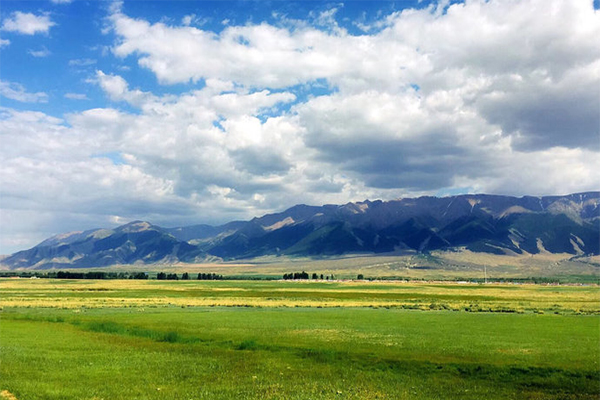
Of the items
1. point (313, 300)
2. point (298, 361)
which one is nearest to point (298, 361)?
point (298, 361)

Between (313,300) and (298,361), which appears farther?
(313,300)

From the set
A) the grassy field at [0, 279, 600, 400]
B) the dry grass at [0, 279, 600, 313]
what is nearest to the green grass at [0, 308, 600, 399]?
the grassy field at [0, 279, 600, 400]

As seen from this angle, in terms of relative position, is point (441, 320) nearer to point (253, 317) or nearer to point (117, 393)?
point (253, 317)

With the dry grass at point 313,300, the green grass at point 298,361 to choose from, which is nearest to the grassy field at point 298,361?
the green grass at point 298,361

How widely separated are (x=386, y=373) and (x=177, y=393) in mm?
14317

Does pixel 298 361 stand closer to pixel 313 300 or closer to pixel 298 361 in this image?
pixel 298 361

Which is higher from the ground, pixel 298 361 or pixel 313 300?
pixel 298 361

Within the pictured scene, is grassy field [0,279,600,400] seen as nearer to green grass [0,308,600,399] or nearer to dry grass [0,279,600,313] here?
green grass [0,308,600,399]

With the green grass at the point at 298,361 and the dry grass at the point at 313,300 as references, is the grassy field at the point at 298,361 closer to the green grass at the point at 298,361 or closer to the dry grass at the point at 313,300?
the green grass at the point at 298,361

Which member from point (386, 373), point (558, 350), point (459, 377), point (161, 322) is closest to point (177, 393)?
Result: point (386, 373)

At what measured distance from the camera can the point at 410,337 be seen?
49438mm

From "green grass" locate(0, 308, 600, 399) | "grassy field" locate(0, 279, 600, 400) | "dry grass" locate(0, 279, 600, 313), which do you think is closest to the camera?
"grassy field" locate(0, 279, 600, 400)

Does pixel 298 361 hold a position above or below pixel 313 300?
above

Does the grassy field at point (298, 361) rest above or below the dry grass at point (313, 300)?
above
